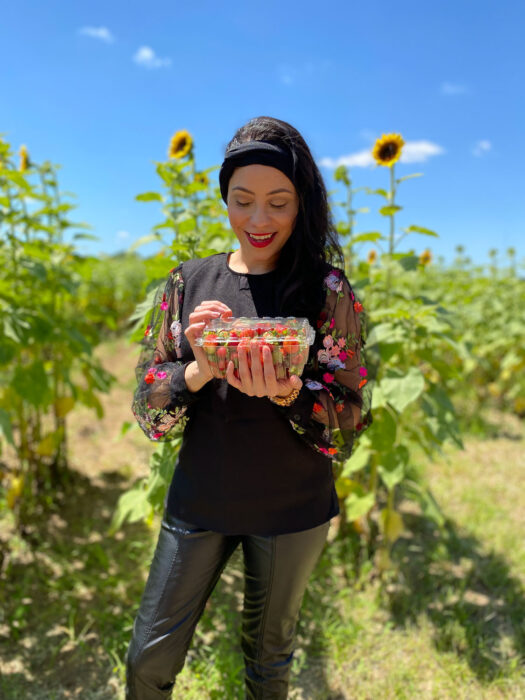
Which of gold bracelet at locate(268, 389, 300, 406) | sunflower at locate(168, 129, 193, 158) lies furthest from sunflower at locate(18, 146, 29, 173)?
gold bracelet at locate(268, 389, 300, 406)

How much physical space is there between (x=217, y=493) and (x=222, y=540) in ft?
0.45

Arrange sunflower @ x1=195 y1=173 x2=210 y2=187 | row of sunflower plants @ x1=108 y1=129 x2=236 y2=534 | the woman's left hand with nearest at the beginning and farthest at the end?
the woman's left hand
row of sunflower plants @ x1=108 y1=129 x2=236 y2=534
sunflower @ x1=195 y1=173 x2=210 y2=187

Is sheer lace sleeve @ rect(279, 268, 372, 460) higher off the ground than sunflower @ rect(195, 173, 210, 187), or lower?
lower

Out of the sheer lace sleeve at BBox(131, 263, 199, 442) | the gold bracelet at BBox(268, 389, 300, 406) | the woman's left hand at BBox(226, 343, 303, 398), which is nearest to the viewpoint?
the woman's left hand at BBox(226, 343, 303, 398)

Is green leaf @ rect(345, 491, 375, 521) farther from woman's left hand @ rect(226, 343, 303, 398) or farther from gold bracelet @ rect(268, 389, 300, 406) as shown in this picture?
woman's left hand @ rect(226, 343, 303, 398)

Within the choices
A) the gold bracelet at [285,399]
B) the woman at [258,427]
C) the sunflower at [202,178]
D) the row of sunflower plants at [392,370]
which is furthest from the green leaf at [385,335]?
the sunflower at [202,178]

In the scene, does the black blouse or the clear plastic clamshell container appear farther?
the black blouse

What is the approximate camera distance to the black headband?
121cm

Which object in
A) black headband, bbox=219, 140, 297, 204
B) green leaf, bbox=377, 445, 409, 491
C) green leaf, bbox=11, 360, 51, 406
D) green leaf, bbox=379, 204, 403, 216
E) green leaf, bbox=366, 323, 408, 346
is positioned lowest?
green leaf, bbox=377, 445, 409, 491

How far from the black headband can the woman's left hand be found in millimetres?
453

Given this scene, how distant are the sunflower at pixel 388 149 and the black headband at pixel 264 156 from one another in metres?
0.97

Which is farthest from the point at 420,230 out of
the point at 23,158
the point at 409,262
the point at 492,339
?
the point at 492,339

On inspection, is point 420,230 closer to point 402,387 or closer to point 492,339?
point 402,387

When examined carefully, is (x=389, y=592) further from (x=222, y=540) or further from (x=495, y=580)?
(x=222, y=540)
